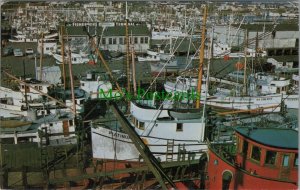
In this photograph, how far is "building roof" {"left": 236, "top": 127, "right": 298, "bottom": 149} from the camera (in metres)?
7.19

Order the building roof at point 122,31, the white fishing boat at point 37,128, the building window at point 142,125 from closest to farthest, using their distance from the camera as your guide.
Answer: the building window at point 142,125
the white fishing boat at point 37,128
the building roof at point 122,31

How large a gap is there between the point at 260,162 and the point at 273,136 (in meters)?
0.61

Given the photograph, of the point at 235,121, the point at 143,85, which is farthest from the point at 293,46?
the point at 235,121

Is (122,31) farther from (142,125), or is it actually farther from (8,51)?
(142,125)

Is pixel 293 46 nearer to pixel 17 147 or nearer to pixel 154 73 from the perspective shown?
pixel 154 73

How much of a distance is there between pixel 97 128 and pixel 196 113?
263 centimetres

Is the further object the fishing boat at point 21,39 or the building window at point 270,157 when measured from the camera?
the fishing boat at point 21,39

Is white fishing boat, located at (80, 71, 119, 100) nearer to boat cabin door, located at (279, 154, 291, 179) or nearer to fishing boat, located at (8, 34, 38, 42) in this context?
boat cabin door, located at (279, 154, 291, 179)

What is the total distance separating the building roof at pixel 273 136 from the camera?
719 centimetres

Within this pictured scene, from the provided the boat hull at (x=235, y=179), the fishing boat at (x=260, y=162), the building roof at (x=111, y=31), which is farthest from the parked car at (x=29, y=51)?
the fishing boat at (x=260, y=162)

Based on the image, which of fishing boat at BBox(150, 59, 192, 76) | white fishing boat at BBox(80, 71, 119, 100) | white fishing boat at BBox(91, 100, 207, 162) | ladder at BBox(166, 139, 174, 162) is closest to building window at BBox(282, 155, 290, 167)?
white fishing boat at BBox(91, 100, 207, 162)

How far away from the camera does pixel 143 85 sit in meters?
17.1

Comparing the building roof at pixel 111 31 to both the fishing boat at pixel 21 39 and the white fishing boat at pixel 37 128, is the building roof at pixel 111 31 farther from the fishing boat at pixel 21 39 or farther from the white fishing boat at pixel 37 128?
the white fishing boat at pixel 37 128

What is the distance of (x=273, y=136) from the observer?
7500 millimetres
